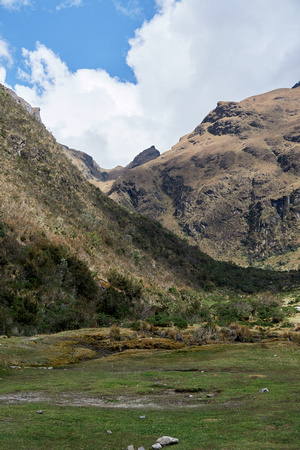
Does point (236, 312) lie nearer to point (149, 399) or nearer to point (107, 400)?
point (149, 399)

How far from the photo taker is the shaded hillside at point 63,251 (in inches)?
1372

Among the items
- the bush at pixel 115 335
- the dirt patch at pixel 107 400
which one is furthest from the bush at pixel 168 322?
the dirt patch at pixel 107 400

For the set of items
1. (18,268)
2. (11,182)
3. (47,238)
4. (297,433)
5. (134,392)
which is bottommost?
(134,392)

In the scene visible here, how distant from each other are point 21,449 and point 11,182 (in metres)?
48.8

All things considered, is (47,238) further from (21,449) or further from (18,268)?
(21,449)

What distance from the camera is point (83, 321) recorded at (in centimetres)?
3581

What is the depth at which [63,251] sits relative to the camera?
44.2 metres

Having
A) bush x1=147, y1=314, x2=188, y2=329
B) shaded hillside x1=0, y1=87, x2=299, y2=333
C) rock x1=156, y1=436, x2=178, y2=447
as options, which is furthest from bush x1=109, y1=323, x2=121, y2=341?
rock x1=156, y1=436, x2=178, y2=447

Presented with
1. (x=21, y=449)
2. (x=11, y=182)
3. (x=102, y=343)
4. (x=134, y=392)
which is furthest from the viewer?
(x=11, y=182)

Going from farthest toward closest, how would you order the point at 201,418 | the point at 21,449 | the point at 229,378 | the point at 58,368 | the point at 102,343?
the point at 102,343
the point at 58,368
the point at 229,378
the point at 201,418
the point at 21,449

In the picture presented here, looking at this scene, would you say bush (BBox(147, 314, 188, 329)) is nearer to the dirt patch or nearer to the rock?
the dirt patch

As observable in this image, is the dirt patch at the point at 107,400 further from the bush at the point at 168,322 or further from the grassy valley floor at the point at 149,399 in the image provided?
the bush at the point at 168,322

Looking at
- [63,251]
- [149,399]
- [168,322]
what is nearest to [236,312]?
[168,322]

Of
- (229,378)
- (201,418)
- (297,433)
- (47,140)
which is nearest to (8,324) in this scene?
(229,378)
